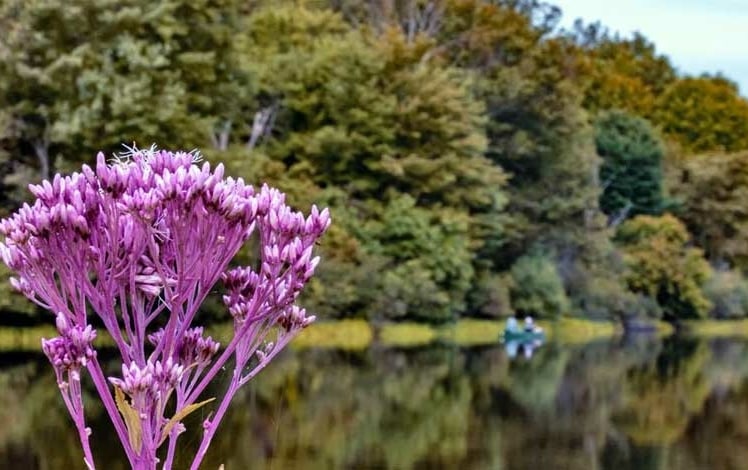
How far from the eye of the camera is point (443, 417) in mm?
15844

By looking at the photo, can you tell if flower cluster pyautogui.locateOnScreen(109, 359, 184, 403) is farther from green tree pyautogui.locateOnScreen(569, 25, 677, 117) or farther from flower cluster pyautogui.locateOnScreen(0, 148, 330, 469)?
green tree pyautogui.locateOnScreen(569, 25, 677, 117)

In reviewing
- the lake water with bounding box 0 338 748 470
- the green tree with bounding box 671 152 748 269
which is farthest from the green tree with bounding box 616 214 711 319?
the lake water with bounding box 0 338 748 470

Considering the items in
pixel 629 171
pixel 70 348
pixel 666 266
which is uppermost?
pixel 629 171

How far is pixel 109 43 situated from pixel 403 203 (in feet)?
38.9

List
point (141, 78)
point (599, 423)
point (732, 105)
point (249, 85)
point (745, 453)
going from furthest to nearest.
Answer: point (732, 105)
point (249, 85)
point (141, 78)
point (599, 423)
point (745, 453)

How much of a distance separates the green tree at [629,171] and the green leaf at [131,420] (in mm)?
49305

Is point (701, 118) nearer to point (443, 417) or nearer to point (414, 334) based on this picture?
point (414, 334)

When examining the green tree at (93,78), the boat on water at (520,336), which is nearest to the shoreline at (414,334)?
the boat on water at (520,336)

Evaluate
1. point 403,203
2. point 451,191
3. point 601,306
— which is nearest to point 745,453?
point 403,203

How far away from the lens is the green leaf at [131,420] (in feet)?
8.77

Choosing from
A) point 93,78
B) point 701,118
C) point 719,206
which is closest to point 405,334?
point 93,78

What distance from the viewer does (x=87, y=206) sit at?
8.92 ft

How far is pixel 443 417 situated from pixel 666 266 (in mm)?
33165

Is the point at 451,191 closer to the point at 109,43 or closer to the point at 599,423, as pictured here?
the point at 109,43
